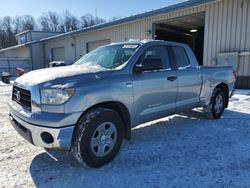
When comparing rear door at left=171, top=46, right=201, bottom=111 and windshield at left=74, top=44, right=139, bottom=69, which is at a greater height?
windshield at left=74, top=44, right=139, bottom=69

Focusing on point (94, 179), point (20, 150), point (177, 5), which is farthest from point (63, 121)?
point (177, 5)

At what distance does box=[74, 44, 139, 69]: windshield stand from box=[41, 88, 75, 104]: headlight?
46.4 inches

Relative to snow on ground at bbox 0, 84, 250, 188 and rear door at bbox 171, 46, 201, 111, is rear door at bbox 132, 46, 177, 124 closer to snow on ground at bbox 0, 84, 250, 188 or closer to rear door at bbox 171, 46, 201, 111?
rear door at bbox 171, 46, 201, 111

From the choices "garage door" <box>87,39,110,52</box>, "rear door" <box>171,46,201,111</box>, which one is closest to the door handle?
"rear door" <box>171,46,201,111</box>

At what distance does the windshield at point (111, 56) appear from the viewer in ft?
14.3

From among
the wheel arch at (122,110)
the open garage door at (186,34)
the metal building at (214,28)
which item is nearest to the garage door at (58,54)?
the metal building at (214,28)

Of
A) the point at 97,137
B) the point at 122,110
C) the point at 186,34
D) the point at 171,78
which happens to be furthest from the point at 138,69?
the point at 186,34

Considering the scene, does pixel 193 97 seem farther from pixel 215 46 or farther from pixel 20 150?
pixel 215 46

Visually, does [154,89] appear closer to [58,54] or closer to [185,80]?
[185,80]

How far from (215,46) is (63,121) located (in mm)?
10874

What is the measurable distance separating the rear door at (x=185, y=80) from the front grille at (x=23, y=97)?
2927 millimetres

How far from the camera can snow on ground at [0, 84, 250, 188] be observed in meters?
3.25

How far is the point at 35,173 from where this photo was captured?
3473mm

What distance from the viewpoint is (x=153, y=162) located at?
383 centimetres
